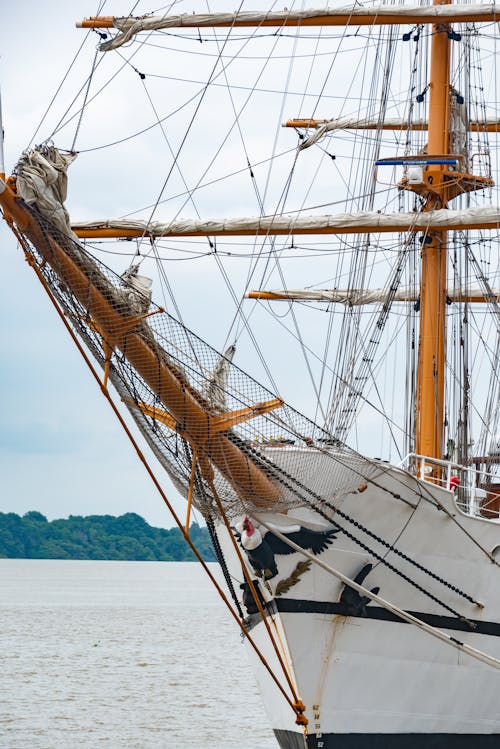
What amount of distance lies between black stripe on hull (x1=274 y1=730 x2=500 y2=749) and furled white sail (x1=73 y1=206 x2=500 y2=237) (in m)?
9.67

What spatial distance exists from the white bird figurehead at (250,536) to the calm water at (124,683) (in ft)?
23.8

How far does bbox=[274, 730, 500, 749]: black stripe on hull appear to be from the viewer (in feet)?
63.4

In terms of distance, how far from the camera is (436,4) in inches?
1104

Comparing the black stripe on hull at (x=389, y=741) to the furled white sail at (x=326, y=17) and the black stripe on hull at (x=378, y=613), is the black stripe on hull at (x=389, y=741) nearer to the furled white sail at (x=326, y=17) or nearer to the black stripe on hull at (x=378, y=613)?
the black stripe on hull at (x=378, y=613)

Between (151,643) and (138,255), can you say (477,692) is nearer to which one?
(138,255)

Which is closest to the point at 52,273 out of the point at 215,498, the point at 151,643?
the point at 215,498

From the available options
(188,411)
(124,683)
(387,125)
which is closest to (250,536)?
(188,411)

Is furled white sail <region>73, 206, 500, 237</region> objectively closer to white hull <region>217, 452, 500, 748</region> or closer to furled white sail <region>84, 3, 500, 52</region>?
furled white sail <region>84, 3, 500, 52</region>

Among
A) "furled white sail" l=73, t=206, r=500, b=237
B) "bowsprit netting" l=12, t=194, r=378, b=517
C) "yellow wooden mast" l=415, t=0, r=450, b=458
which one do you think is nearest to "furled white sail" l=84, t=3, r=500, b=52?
"yellow wooden mast" l=415, t=0, r=450, b=458

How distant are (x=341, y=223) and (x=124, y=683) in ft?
45.2

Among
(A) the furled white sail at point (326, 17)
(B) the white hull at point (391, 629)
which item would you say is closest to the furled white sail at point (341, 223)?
(A) the furled white sail at point (326, 17)

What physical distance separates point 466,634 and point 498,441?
11060 mm

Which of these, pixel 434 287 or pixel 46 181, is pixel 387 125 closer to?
pixel 434 287

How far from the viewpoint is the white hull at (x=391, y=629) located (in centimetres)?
1914
